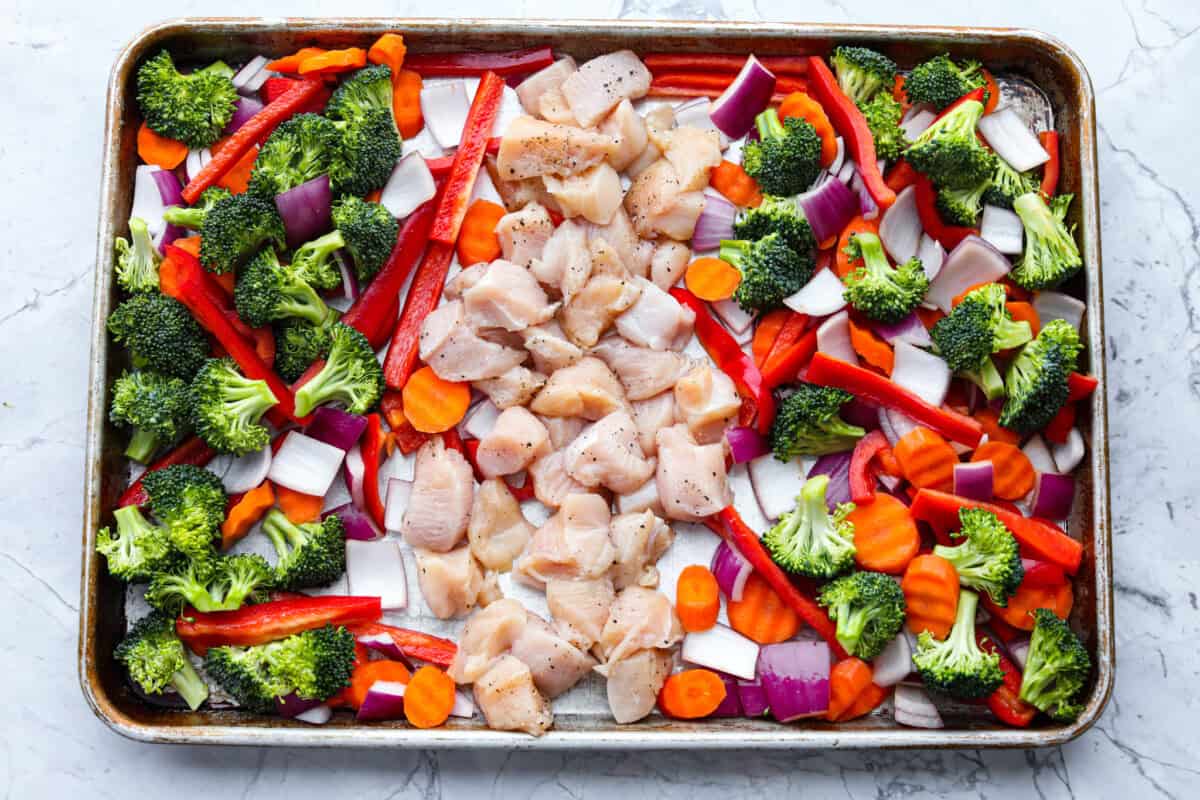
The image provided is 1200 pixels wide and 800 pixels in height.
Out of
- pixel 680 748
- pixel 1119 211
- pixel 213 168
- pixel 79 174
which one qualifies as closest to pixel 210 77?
pixel 213 168

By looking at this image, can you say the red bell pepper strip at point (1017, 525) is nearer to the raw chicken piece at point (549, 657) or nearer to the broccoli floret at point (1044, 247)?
the broccoli floret at point (1044, 247)

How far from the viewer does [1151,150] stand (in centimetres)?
406

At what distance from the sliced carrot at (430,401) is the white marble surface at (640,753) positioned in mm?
1099

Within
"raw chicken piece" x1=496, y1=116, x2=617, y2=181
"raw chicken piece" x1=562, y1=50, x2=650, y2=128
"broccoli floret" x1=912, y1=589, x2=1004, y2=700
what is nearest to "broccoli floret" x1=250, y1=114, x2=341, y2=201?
"raw chicken piece" x1=496, y1=116, x2=617, y2=181

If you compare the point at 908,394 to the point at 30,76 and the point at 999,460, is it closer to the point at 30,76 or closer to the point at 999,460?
the point at 999,460

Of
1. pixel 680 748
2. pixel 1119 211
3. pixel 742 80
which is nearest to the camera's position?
pixel 680 748

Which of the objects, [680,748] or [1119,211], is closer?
[680,748]

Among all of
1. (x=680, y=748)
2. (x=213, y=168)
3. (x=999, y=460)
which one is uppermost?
(x=213, y=168)

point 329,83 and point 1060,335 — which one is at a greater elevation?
point 329,83

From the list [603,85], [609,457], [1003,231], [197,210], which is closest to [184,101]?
[197,210]

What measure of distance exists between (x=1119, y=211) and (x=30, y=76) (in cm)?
393

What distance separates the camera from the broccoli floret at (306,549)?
3588 millimetres

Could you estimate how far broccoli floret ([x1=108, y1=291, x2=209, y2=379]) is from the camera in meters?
3.60

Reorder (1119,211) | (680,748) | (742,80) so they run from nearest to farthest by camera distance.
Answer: (680,748) → (742,80) → (1119,211)
